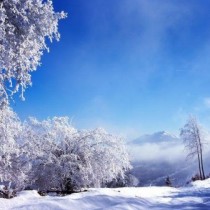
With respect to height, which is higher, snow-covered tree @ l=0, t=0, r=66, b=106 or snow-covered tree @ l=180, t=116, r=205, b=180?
snow-covered tree @ l=180, t=116, r=205, b=180

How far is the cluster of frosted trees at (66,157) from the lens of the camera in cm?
2741

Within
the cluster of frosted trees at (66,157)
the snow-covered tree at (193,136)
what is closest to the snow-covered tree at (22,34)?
the cluster of frosted trees at (66,157)

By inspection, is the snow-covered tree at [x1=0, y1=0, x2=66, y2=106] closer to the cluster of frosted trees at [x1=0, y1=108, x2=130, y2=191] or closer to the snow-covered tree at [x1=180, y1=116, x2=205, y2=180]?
the cluster of frosted trees at [x1=0, y1=108, x2=130, y2=191]

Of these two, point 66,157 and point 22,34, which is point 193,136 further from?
point 22,34

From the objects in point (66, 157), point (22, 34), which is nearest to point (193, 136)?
point (66, 157)

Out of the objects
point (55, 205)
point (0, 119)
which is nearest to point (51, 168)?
point (0, 119)

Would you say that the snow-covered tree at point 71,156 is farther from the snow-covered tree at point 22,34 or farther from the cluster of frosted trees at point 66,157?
the snow-covered tree at point 22,34

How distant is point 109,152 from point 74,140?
3.22 meters

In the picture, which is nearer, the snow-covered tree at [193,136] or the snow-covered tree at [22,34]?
the snow-covered tree at [22,34]

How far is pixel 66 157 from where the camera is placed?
28828 mm

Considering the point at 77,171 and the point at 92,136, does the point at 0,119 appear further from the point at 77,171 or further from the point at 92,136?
the point at 92,136

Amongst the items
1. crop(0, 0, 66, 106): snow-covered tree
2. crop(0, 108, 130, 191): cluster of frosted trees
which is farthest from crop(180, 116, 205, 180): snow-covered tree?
crop(0, 0, 66, 106): snow-covered tree

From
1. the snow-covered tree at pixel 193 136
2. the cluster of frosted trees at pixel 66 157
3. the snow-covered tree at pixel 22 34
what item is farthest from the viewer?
the snow-covered tree at pixel 193 136

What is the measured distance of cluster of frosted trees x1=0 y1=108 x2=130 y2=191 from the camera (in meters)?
27.4
